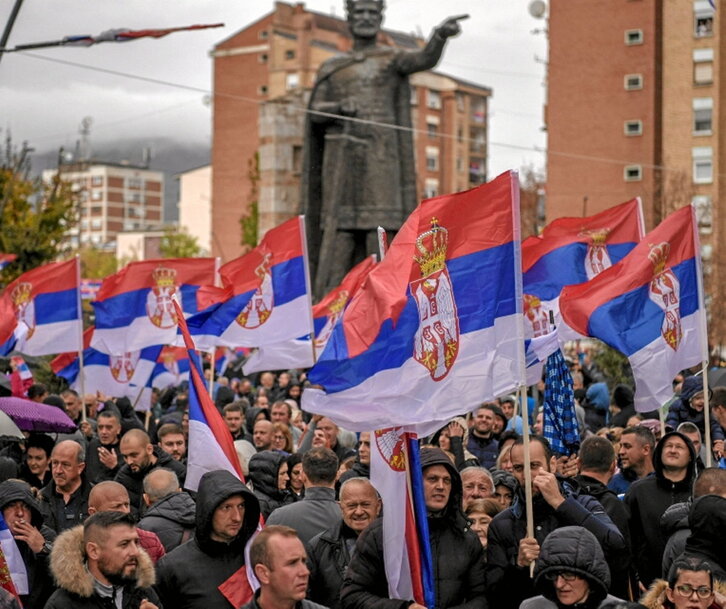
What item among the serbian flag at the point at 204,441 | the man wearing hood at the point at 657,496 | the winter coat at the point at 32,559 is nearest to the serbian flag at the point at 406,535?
the serbian flag at the point at 204,441

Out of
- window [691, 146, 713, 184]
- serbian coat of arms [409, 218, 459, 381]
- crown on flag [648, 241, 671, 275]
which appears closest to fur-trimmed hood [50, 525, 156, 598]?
serbian coat of arms [409, 218, 459, 381]

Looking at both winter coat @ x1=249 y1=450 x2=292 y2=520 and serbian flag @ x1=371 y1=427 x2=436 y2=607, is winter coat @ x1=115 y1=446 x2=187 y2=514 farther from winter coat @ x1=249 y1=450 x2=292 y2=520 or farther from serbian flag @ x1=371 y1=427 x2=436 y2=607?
serbian flag @ x1=371 y1=427 x2=436 y2=607

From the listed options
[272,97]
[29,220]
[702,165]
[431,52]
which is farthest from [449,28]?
[272,97]

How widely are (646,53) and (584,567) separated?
5432cm

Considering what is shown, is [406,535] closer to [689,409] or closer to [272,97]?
[689,409]

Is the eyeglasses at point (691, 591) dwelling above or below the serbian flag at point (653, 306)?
below

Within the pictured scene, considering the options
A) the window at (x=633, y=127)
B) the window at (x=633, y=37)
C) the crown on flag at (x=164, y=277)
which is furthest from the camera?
the window at (x=633, y=127)

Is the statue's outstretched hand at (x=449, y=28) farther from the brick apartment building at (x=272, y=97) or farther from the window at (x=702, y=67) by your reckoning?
the brick apartment building at (x=272, y=97)

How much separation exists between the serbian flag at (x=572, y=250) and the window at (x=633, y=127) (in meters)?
45.4

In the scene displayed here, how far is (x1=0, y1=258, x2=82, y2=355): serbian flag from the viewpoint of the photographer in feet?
54.3

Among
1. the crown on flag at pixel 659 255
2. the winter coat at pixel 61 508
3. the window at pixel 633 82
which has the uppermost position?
the window at pixel 633 82

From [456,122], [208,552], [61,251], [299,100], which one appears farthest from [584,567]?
[456,122]

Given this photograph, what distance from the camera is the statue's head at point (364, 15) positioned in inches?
1005

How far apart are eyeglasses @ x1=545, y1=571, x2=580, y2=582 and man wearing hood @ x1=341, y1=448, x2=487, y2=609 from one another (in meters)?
0.71
